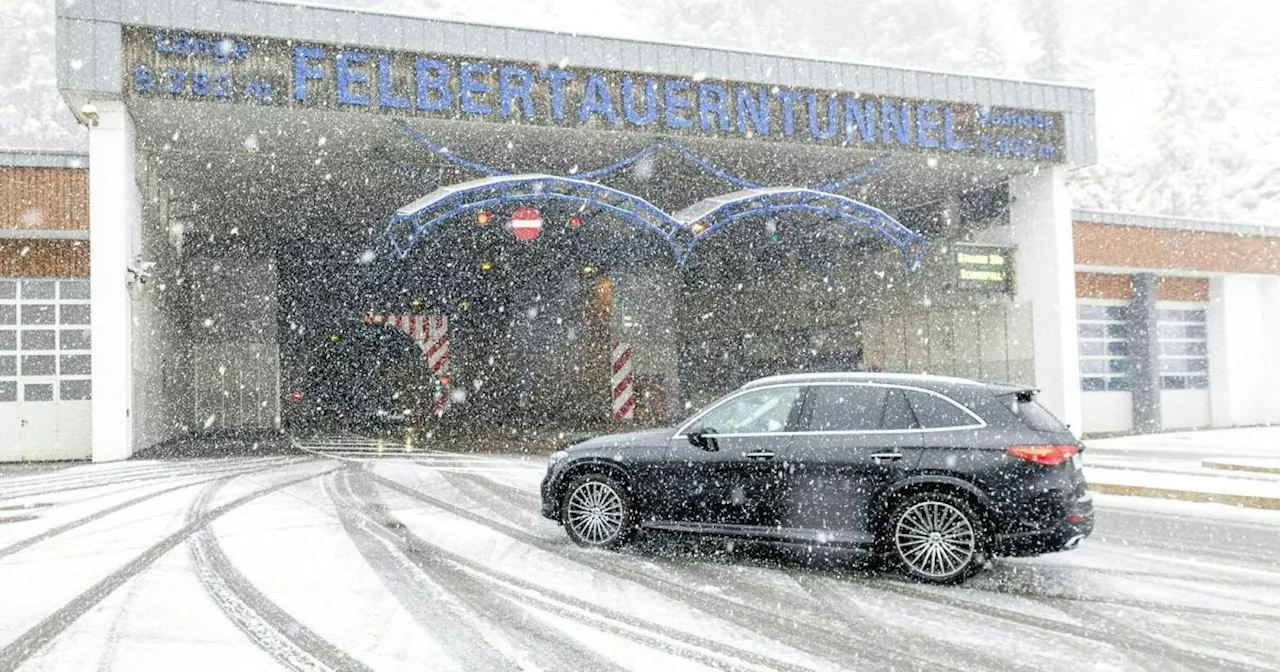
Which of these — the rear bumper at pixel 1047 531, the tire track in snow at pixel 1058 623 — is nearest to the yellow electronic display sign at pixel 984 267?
the rear bumper at pixel 1047 531

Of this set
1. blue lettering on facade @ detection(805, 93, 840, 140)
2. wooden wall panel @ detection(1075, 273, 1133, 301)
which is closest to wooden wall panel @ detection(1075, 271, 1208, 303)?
wooden wall panel @ detection(1075, 273, 1133, 301)

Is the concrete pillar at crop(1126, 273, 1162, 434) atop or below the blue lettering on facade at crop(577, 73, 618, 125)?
below

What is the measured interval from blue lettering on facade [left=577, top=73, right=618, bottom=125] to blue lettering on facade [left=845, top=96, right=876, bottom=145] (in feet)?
15.6

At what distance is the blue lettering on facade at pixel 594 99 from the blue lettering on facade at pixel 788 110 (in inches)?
131

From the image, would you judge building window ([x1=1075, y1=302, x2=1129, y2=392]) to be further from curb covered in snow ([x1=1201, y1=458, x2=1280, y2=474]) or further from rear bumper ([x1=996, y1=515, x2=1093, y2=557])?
rear bumper ([x1=996, y1=515, x2=1093, y2=557])

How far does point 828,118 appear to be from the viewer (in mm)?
18438

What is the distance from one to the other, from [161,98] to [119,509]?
25.1 ft

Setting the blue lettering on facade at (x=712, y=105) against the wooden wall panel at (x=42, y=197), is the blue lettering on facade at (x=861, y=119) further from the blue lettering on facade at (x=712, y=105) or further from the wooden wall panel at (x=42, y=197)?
the wooden wall panel at (x=42, y=197)

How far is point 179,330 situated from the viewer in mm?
24531

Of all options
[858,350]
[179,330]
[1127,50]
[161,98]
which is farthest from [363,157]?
[1127,50]

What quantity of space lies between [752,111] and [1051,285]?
295 inches

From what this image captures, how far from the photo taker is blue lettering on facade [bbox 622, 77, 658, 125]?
1728 centimetres

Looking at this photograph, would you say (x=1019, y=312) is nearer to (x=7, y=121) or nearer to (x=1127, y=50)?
(x=7, y=121)

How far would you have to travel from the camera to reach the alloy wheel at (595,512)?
24.9 feet
